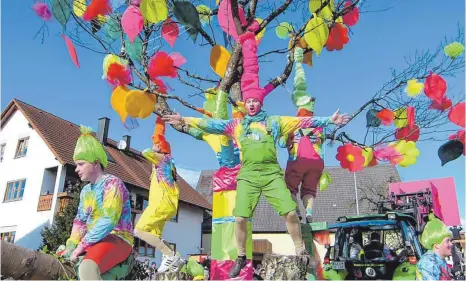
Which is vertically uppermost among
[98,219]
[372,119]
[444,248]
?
[372,119]

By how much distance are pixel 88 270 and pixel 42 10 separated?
528 cm

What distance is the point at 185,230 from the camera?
85.0ft

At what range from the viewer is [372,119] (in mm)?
7742

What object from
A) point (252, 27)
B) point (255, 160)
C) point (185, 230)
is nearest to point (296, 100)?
point (252, 27)

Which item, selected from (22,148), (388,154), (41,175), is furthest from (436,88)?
(22,148)

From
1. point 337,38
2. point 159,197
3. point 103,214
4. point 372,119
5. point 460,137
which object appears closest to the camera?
point 103,214

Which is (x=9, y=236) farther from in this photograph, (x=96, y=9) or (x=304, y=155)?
(x=304, y=155)

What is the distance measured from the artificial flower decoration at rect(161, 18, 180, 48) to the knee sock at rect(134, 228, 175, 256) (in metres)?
3.20

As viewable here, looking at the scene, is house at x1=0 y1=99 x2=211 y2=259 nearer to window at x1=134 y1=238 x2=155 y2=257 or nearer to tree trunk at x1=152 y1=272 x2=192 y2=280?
window at x1=134 y1=238 x2=155 y2=257

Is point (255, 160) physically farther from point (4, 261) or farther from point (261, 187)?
point (4, 261)

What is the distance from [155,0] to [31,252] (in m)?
3.74

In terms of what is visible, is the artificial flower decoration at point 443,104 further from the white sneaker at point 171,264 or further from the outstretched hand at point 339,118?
the white sneaker at point 171,264

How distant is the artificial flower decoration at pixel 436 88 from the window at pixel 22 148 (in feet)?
66.4

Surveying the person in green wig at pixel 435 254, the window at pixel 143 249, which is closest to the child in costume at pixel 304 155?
the person in green wig at pixel 435 254
